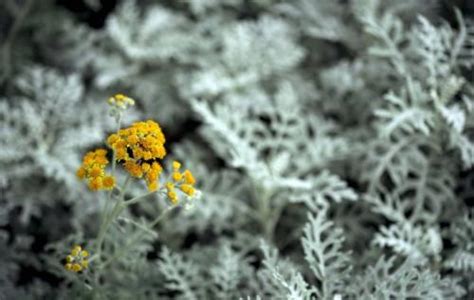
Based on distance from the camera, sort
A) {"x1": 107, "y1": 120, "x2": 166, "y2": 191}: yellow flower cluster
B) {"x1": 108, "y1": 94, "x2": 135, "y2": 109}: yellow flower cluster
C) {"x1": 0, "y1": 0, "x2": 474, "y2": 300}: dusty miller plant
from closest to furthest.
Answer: {"x1": 107, "y1": 120, "x2": 166, "y2": 191}: yellow flower cluster → {"x1": 108, "y1": 94, "x2": 135, "y2": 109}: yellow flower cluster → {"x1": 0, "y1": 0, "x2": 474, "y2": 300}: dusty miller plant

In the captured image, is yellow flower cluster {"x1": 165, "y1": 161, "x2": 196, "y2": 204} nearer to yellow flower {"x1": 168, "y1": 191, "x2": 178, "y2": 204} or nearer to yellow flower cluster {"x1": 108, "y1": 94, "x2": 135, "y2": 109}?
yellow flower {"x1": 168, "y1": 191, "x2": 178, "y2": 204}

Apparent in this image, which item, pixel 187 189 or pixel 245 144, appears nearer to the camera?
pixel 187 189

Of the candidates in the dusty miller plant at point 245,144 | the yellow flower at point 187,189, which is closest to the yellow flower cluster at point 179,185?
the yellow flower at point 187,189

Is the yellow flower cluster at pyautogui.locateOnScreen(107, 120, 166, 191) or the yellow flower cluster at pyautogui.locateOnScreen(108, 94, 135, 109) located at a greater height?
the yellow flower cluster at pyautogui.locateOnScreen(108, 94, 135, 109)

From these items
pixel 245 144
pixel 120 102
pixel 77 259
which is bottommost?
pixel 77 259

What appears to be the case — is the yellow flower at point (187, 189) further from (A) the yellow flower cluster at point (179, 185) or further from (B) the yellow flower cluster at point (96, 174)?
(B) the yellow flower cluster at point (96, 174)

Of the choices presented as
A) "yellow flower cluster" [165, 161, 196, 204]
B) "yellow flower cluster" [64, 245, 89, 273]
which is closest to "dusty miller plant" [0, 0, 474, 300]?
"yellow flower cluster" [64, 245, 89, 273]

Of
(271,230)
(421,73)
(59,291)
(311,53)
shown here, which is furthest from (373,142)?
(59,291)

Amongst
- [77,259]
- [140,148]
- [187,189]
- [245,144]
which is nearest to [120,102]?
[140,148]

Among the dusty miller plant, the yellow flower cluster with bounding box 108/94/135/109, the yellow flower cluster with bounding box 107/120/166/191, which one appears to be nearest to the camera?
the yellow flower cluster with bounding box 107/120/166/191

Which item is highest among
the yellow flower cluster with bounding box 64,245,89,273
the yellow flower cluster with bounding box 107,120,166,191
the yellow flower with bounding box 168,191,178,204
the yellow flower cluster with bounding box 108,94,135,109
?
the yellow flower cluster with bounding box 108,94,135,109

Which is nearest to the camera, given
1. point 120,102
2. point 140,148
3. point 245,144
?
point 140,148

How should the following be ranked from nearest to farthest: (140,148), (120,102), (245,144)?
(140,148), (120,102), (245,144)

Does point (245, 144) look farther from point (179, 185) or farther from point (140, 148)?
point (140, 148)
